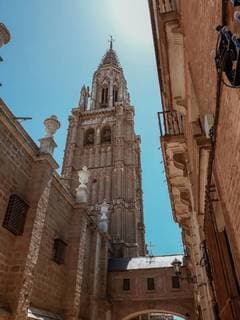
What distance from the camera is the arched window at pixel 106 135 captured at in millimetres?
42156

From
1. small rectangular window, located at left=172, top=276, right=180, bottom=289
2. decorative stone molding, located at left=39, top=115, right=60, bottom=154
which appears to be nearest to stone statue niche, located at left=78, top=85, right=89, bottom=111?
small rectangular window, located at left=172, top=276, right=180, bottom=289

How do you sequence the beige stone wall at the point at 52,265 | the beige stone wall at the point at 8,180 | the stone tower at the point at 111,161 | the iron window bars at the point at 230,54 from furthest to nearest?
the stone tower at the point at 111,161 < the beige stone wall at the point at 52,265 < the beige stone wall at the point at 8,180 < the iron window bars at the point at 230,54

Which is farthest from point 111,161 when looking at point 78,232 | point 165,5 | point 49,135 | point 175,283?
point 165,5

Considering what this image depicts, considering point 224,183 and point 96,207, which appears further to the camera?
point 96,207

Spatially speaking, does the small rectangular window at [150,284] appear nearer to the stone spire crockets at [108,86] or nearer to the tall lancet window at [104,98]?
the stone spire crockets at [108,86]

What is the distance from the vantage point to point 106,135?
Result: 42.6 m

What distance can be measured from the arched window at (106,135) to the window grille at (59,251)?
2843 cm

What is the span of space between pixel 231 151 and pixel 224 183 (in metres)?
0.69

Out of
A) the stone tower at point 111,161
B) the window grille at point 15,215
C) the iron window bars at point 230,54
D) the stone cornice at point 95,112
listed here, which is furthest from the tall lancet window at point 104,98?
the iron window bars at point 230,54

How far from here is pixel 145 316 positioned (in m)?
32.3

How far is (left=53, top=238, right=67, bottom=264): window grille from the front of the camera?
543 inches

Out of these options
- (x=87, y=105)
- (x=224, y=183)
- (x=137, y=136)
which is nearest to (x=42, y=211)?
(x=224, y=183)

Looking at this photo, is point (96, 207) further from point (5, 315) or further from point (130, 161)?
point (5, 315)

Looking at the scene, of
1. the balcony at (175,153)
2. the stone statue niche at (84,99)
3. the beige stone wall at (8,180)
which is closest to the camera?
the balcony at (175,153)
